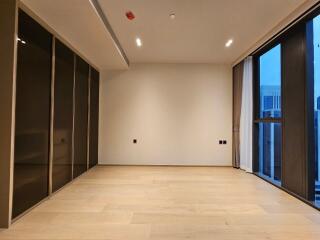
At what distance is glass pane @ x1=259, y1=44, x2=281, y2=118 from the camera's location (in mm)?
4472

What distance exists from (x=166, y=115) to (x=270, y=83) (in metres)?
2.68

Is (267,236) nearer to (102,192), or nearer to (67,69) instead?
(102,192)

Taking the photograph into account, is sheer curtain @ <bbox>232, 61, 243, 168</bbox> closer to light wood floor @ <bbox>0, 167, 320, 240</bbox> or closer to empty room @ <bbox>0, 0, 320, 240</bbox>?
empty room @ <bbox>0, 0, 320, 240</bbox>

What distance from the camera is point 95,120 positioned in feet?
20.0

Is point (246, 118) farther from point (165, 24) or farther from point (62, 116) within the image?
point (62, 116)

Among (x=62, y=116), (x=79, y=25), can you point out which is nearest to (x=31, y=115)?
(x=62, y=116)

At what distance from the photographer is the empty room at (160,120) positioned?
2693 millimetres

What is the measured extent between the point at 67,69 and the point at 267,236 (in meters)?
3.91

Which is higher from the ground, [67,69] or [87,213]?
[67,69]

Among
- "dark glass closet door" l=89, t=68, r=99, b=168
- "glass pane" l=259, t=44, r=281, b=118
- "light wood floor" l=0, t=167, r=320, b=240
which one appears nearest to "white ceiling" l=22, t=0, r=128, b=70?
"dark glass closet door" l=89, t=68, r=99, b=168

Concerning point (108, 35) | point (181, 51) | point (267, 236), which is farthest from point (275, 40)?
point (267, 236)

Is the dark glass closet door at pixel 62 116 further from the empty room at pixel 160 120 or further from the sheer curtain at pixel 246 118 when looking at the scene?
the sheer curtain at pixel 246 118

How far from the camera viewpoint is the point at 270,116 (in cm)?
479

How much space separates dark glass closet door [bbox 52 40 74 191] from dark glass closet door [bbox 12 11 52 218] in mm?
269
